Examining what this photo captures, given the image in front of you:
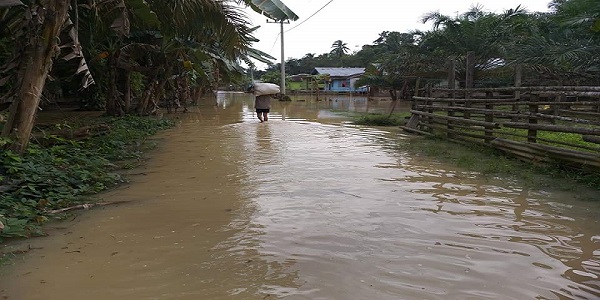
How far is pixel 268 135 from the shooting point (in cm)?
1230

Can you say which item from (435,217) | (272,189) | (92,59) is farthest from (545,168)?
(92,59)

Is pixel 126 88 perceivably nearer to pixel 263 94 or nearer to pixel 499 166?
pixel 263 94

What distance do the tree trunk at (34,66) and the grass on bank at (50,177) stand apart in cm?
33

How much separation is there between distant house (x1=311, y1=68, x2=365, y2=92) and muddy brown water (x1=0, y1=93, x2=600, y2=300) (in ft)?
148

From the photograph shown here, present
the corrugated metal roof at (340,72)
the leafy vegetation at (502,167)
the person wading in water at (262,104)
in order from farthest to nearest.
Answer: the corrugated metal roof at (340,72) → the person wading in water at (262,104) → the leafy vegetation at (502,167)

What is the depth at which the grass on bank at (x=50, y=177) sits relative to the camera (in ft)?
14.1

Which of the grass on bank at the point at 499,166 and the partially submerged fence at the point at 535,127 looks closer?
the grass on bank at the point at 499,166

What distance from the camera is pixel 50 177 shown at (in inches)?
215

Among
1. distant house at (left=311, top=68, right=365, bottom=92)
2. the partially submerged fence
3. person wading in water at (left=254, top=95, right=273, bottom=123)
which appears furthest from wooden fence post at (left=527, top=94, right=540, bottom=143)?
distant house at (left=311, top=68, right=365, bottom=92)

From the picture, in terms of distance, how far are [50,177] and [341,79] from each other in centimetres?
4811

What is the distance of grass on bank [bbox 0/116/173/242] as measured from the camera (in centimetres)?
431

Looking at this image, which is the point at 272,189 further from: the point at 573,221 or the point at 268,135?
the point at 268,135

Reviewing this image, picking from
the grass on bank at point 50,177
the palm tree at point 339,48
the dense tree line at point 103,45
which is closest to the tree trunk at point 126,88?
the dense tree line at point 103,45

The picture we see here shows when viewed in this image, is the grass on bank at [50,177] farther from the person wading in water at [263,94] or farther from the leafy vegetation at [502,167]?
the person wading in water at [263,94]
